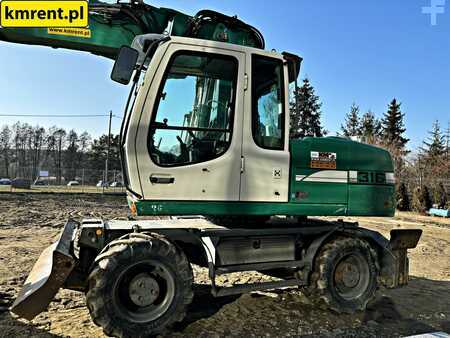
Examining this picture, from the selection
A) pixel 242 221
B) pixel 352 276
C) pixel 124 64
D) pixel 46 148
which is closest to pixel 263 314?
pixel 242 221

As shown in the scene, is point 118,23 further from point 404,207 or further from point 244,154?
point 404,207

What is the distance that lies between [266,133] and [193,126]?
0.94 meters

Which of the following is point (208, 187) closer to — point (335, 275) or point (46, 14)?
point (335, 275)

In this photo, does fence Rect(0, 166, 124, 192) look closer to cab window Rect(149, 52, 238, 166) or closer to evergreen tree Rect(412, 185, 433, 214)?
evergreen tree Rect(412, 185, 433, 214)

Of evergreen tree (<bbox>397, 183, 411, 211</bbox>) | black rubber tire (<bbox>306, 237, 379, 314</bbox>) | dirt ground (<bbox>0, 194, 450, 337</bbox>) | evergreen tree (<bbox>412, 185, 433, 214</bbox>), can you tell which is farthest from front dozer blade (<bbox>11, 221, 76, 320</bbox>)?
evergreen tree (<bbox>397, 183, 411, 211</bbox>)

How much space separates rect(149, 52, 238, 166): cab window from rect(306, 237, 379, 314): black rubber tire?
6.81ft

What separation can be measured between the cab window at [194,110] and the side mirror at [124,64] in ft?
1.37

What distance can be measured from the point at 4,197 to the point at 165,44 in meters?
20.1

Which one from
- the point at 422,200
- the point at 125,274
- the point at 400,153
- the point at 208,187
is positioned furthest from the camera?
the point at 400,153

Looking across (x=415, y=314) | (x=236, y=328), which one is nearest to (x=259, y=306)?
(x=236, y=328)

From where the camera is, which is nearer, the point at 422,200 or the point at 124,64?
the point at 124,64

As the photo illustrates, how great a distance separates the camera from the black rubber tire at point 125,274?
12.7 feet

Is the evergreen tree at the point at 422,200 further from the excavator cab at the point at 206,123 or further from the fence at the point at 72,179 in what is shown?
the fence at the point at 72,179

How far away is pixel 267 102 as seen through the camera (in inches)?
193
